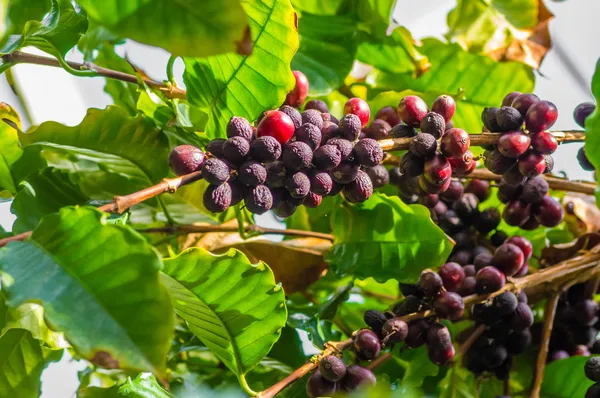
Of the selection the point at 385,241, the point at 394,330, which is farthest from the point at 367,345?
the point at 385,241

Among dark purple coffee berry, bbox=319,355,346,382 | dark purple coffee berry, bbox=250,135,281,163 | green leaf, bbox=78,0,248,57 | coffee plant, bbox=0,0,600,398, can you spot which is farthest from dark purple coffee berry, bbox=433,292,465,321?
green leaf, bbox=78,0,248,57

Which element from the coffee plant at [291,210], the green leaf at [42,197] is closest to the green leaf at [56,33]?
the coffee plant at [291,210]

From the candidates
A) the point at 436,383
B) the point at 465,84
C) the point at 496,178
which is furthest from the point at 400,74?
the point at 436,383

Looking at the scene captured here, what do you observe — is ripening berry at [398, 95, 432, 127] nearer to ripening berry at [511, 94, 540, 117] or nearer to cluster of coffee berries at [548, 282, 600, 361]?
ripening berry at [511, 94, 540, 117]

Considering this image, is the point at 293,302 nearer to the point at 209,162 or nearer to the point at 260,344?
the point at 260,344

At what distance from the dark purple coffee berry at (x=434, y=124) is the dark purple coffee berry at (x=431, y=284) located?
132mm

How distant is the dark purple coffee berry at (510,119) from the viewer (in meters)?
0.55

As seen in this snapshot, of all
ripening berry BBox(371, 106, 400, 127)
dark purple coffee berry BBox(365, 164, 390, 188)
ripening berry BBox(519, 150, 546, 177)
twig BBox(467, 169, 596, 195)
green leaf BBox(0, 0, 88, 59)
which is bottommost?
twig BBox(467, 169, 596, 195)

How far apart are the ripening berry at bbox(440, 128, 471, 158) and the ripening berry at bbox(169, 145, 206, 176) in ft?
0.63

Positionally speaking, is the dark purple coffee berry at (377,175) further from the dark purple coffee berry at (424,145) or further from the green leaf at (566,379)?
the green leaf at (566,379)

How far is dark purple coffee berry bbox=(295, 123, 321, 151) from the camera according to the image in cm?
50

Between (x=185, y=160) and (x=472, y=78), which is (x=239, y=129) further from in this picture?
(x=472, y=78)

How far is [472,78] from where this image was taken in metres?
0.79

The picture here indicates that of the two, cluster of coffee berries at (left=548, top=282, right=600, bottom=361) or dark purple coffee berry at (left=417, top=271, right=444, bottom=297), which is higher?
dark purple coffee berry at (left=417, top=271, right=444, bottom=297)
